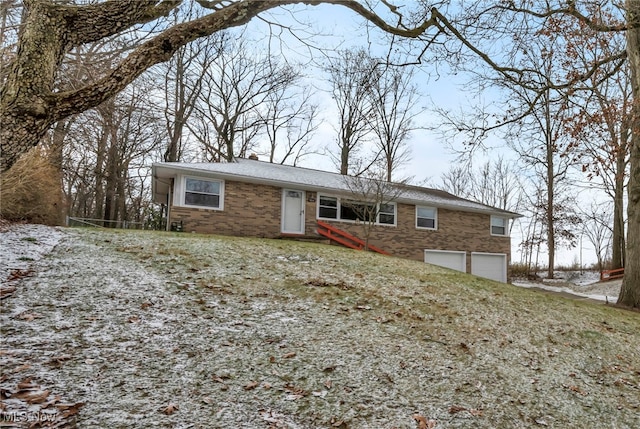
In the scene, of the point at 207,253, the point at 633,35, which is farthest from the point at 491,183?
the point at 207,253

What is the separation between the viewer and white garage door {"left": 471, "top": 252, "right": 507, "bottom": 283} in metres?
18.5

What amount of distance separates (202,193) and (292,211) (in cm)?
354

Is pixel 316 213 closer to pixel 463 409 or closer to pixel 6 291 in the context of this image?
pixel 6 291

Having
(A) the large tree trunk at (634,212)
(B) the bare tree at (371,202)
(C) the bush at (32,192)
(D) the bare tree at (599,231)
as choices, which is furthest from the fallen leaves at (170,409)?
(D) the bare tree at (599,231)

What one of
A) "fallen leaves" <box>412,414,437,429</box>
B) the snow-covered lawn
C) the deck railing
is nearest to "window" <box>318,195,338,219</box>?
the deck railing

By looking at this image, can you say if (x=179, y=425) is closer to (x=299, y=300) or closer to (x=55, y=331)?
(x=55, y=331)

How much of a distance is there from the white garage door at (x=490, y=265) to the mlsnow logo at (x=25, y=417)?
60.6 feet

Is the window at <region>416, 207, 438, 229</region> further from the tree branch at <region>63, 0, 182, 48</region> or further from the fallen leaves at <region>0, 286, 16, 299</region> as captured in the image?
the tree branch at <region>63, 0, 182, 48</region>

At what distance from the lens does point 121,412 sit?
2.56m

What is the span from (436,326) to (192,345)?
11.1ft

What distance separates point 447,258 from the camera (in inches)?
697

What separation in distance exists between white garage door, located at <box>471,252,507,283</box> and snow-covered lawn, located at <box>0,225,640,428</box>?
1149 cm

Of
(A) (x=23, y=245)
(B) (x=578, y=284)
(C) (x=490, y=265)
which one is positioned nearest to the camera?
(A) (x=23, y=245)

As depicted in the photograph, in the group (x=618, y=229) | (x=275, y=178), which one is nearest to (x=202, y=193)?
(x=275, y=178)
